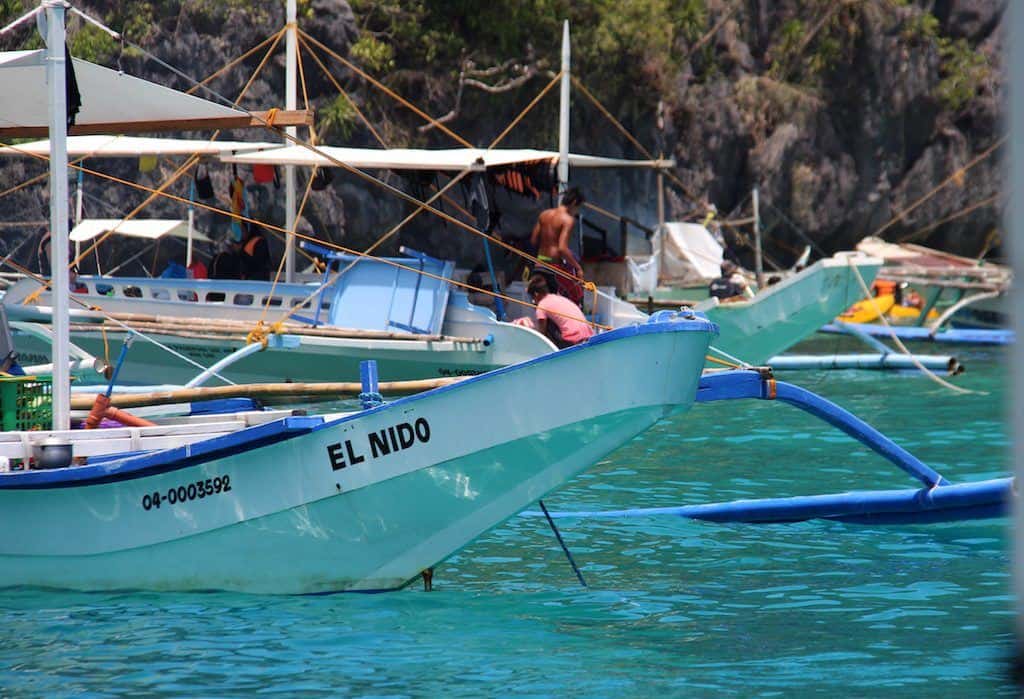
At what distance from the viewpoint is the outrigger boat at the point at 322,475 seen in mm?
7402

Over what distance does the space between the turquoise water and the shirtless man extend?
6.12 m

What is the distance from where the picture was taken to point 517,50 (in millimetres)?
33031

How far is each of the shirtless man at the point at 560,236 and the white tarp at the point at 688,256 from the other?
33.3 ft

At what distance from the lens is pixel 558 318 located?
599 inches

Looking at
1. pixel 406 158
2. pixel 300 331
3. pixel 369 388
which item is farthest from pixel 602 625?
pixel 406 158

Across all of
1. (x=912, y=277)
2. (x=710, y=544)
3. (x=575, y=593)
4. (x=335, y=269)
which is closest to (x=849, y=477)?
(x=710, y=544)

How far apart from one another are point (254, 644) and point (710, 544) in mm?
3804

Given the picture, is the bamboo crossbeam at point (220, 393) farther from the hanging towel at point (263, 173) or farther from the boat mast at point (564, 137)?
the hanging towel at point (263, 173)

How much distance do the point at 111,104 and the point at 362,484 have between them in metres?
3.38

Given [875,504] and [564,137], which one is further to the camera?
[564,137]

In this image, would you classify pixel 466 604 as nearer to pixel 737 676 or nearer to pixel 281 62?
pixel 737 676

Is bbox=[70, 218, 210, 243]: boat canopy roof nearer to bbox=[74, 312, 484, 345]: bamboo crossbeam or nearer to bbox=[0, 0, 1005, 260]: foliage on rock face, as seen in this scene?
bbox=[74, 312, 484, 345]: bamboo crossbeam

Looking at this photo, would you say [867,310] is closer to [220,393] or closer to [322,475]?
[220,393]

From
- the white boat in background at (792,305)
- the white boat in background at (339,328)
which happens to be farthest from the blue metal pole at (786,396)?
the white boat in background at (792,305)
